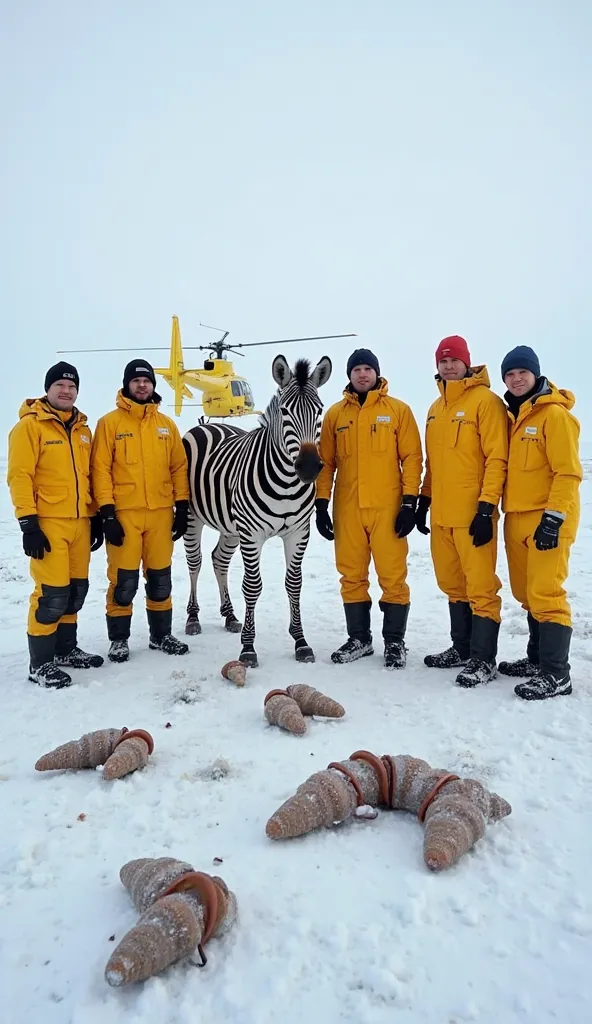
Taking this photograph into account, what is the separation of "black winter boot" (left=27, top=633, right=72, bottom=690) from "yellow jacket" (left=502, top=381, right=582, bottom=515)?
11.6 feet

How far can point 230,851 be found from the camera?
2.36 m

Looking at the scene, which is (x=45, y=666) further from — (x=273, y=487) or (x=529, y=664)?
(x=529, y=664)

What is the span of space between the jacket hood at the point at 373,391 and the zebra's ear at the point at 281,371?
53 centimetres

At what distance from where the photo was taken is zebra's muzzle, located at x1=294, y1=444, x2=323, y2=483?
13.9ft

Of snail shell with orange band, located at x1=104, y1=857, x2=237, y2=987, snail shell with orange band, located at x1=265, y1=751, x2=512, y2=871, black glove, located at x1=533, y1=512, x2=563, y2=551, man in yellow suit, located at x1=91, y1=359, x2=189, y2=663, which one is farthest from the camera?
man in yellow suit, located at x1=91, y1=359, x2=189, y2=663

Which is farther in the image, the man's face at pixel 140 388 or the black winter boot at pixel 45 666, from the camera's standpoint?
the man's face at pixel 140 388

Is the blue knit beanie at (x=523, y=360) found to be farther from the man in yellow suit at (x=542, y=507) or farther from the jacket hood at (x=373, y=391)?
the jacket hood at (x=373, y=391)

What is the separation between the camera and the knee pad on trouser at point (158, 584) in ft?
16.7

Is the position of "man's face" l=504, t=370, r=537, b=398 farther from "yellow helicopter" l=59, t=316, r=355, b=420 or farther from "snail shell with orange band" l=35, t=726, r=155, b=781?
"yellow helicopter" l=59, t=316, r=355, b=420

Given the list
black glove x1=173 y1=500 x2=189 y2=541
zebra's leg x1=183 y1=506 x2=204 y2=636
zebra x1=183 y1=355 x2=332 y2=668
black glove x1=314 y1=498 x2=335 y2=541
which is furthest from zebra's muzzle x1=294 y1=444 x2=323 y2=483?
zebra's leg x1=183 y1=506 x2=204 y2=636

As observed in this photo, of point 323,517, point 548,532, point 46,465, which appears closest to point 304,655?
point 323,517

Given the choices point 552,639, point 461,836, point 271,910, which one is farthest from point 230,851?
point 552,639

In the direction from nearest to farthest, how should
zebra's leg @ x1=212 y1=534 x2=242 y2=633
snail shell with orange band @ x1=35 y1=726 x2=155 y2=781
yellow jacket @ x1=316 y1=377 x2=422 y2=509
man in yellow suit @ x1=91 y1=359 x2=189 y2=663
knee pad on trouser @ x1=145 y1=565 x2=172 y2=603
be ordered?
snail shell with orange band @ x1=35 y1=726 x2=155 y2=781 → yellow jacket @ x1=316 y1=377 x2=422 y2=509 → man in yellow suit @ x1=91 y1=359 x2=189 y2=663 → knee pad on trouser @ x1=145 y1=565 x2=172 y2=603 → zebra's leg @ x1=212 y1=534 x2=242 y2=633

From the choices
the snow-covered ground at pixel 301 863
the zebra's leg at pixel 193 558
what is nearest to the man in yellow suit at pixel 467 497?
the snow-covered ground at pixel 301 863
